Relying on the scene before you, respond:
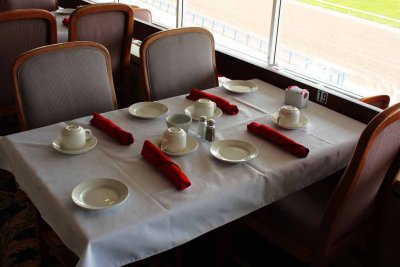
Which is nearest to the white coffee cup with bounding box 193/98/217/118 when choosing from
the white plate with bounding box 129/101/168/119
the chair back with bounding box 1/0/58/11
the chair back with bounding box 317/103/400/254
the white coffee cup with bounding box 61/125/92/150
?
the white plate with bounding box 129/101/168/119

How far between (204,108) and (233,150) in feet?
0.89

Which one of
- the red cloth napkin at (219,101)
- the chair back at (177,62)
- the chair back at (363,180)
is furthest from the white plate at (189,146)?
the chair back at (177,62)

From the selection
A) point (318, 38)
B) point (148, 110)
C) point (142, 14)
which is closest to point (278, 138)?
point (148, 110)

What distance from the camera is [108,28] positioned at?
2.51 metres

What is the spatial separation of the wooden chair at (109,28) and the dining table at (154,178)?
0.99m

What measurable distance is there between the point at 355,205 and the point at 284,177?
9.4 inches

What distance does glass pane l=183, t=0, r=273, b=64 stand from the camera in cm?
267

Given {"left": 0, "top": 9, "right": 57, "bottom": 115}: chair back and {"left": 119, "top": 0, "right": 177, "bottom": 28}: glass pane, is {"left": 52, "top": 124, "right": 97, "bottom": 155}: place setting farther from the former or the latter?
{"left": 119, "top": 0, "right": 177, "bottom": 28}: glass pane

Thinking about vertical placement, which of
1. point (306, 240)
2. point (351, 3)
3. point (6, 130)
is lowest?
point (6, 130)

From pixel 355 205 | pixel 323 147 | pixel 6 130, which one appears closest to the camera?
pixel 355 205

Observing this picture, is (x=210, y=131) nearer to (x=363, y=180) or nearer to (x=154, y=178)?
(x=154, y=178)

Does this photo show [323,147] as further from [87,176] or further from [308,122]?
[87,176]

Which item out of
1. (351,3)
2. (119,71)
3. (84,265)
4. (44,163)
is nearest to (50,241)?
(44,163)

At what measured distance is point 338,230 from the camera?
1361mm
